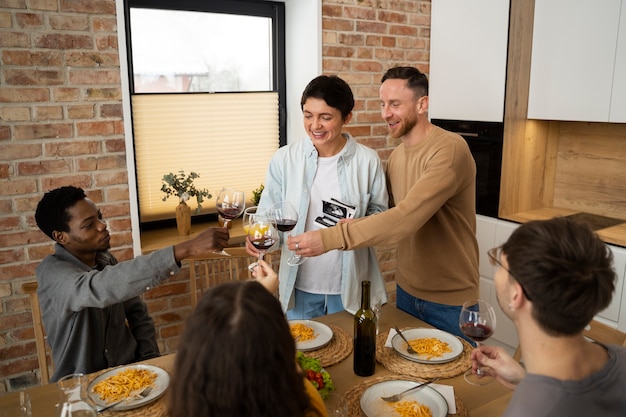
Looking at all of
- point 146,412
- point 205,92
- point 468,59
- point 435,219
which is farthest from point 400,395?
point 468,59

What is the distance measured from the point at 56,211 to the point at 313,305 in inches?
42.9

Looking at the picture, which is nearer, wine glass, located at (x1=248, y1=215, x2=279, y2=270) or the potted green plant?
wine glass, located at (x1=248, y1=215, x2=279, y2=270)

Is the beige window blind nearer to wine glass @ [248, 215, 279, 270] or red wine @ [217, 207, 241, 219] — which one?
red wine @ [217, 207, 241, 219]

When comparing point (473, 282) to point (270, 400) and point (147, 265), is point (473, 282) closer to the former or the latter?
point (147, 265)

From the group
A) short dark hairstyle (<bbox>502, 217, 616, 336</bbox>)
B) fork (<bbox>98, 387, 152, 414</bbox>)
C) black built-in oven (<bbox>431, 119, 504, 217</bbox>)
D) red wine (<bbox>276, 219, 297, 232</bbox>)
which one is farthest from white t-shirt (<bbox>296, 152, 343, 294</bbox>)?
black built-in oven (<bbox>431, 119, 504, 217</bbox>)

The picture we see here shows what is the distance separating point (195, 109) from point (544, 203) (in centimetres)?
246

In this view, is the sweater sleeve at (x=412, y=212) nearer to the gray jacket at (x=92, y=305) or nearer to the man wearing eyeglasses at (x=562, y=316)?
the gray jacket at (x=92, y=305)

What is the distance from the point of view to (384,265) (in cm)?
383

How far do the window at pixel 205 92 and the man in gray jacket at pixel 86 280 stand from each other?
1299mm

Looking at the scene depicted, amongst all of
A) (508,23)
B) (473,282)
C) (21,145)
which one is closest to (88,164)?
(21,145)

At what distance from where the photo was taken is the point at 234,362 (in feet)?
2.75

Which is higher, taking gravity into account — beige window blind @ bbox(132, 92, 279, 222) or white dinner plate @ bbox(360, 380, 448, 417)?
beige window blind @ bbox(132, 92, 279, 222)

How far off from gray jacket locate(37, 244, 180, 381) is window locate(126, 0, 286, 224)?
3.98 feet

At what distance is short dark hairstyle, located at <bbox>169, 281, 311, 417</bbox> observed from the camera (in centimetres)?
84
